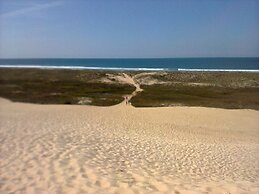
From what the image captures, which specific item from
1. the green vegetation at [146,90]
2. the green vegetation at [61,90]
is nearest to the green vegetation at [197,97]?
the green vegetation at [146,90]

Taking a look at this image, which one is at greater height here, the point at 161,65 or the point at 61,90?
the point at 161,65

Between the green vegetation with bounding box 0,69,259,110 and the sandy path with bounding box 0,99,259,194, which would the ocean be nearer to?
the green vegetation with bounding box 0,69,259,110

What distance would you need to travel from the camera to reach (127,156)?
7461 millimetres

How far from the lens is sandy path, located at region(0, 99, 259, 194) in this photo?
531cm

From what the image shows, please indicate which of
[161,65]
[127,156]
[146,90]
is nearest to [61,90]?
[146,90]

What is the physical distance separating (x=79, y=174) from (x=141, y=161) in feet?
6.13

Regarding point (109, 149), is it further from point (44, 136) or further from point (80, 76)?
point (80, 76)

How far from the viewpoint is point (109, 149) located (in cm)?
793

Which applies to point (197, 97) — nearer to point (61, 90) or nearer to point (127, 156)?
point (61, 90)

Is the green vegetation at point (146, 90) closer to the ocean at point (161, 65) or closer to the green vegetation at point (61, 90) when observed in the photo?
the green vegetation at point (61, 90)

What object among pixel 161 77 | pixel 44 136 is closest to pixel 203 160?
pixel 44 136

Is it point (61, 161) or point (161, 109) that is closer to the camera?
point (61, 161)

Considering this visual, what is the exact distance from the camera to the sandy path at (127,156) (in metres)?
5.31

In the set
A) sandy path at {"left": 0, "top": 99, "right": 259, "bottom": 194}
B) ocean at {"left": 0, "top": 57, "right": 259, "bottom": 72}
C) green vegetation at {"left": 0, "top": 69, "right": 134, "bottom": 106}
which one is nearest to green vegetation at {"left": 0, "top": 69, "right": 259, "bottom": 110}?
green vegetation at {"left": 0, "top": 69, "right": 134, "bottom": 106}
